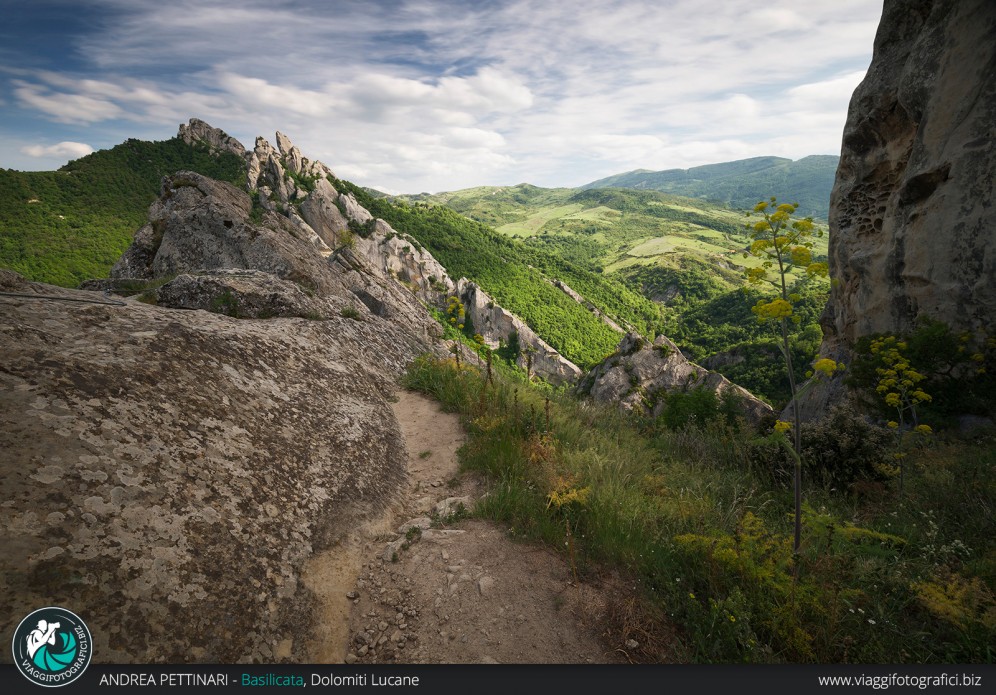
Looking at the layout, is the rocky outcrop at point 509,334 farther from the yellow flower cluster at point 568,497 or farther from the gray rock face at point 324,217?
the yellow flower cluster at point 568,497

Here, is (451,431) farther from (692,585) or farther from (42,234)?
(42,234)

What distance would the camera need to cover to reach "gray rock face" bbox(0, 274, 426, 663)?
2646 millimetres

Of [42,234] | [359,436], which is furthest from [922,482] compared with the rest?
[42,234]

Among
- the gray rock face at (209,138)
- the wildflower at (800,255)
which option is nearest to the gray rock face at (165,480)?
the wildflower at (800,255)

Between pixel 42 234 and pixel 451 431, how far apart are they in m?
66.3

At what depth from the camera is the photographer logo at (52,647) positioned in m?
2.29

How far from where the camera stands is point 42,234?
4522 cm

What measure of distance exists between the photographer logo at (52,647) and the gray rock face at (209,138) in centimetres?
9374

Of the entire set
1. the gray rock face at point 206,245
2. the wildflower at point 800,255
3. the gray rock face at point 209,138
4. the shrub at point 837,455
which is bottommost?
the shrub at point 837,455

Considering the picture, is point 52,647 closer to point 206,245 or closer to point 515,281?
point 206,245

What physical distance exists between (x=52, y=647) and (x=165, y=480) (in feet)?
4.37

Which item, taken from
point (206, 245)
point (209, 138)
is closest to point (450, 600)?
point (206, 245)

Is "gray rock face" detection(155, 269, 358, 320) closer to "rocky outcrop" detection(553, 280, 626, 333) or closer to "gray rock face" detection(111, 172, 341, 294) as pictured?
"gray rock face" detection(111, 172, 341, 294)

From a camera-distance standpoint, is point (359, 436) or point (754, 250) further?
point (359, 436)
